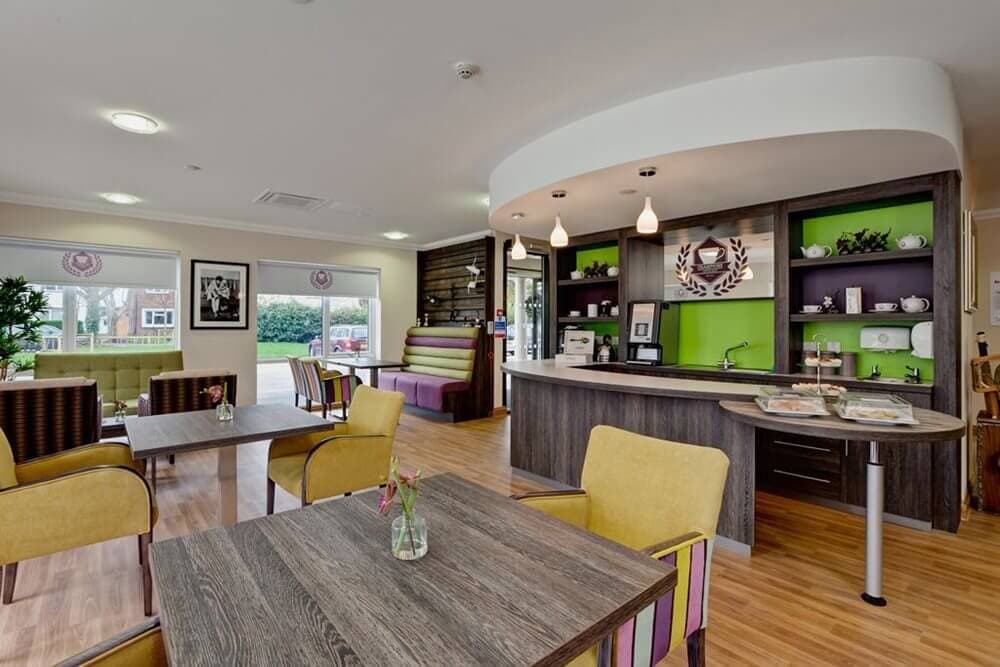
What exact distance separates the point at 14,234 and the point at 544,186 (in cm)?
569

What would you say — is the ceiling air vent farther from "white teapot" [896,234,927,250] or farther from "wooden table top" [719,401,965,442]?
"white teapot" [896,234,927,250]

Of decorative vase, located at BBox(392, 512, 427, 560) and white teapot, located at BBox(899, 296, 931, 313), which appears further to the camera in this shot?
white teapot, located at BBox(899, 296, 931, 313)

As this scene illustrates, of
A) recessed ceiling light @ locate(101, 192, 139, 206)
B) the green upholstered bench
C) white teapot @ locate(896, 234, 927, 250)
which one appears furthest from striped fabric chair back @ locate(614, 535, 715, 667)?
recessed ceiling light @ locate(101, 192, 139, 206)

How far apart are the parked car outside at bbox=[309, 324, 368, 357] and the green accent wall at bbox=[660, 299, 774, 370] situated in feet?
16.0

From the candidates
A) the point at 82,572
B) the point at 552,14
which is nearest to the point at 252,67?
the point at 552,14

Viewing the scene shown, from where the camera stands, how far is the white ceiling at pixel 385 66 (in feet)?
7.01

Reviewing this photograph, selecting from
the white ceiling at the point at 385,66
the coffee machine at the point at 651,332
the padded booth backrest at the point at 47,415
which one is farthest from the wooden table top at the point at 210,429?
the coffee machine at the point at 651,332

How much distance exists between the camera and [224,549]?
48.4 inches

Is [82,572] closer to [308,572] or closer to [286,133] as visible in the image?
[308,572]

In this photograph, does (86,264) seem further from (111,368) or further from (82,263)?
(111,368)

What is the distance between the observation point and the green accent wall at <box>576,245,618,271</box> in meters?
5.47

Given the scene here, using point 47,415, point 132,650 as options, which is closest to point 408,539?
point 132,650

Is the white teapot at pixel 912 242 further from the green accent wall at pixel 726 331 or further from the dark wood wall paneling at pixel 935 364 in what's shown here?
the green accent wall at pixel 726 331

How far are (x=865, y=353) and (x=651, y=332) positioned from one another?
1.69m
